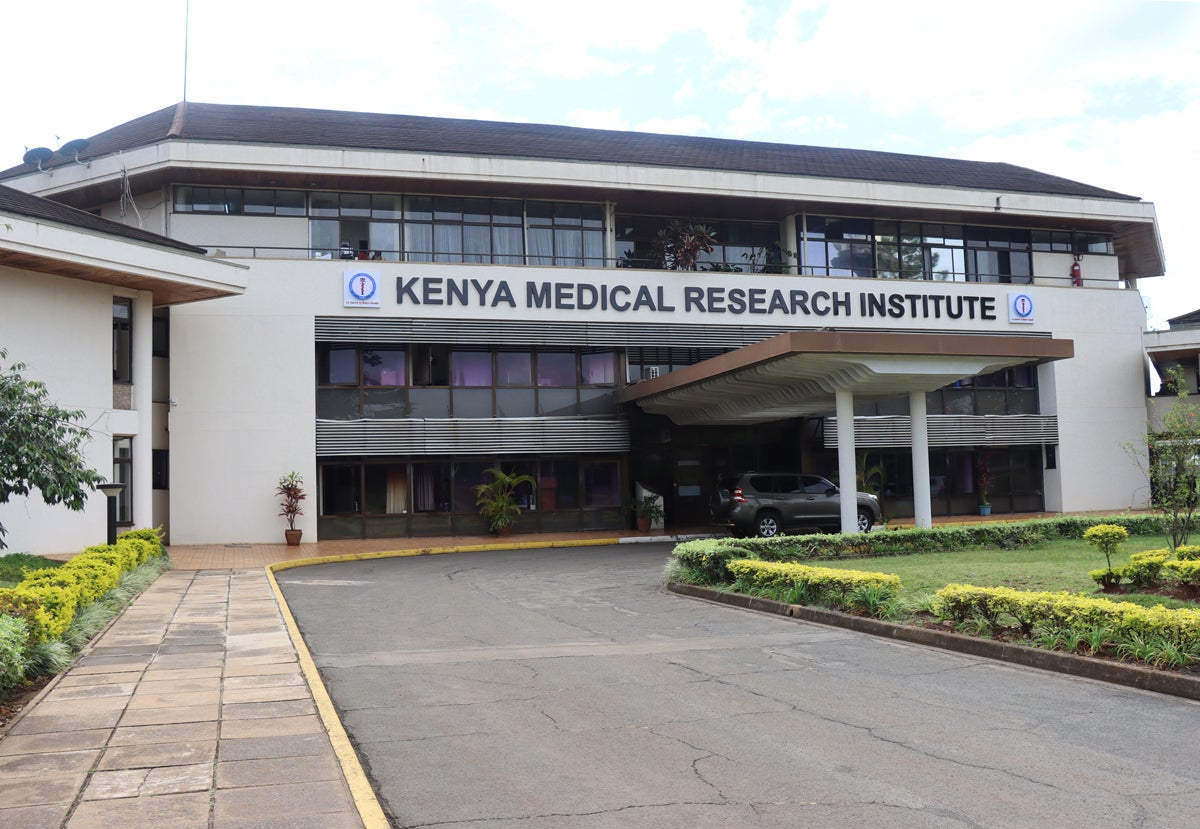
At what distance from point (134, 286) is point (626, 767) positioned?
1986 cm

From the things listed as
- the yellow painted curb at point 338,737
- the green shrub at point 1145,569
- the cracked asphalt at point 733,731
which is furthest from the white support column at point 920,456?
the yellow painted curb at point 338,737

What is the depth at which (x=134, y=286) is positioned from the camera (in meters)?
22.4

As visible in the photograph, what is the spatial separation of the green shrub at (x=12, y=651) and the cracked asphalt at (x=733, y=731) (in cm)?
238

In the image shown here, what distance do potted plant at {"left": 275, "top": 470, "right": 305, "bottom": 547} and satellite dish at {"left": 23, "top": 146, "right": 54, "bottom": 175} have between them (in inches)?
418

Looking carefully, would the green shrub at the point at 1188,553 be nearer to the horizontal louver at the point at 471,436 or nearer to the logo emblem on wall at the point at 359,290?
the horizontal louver at the point at 471,436

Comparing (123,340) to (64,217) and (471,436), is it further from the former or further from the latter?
(471,436)

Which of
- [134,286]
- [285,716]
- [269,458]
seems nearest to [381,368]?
[269,458]

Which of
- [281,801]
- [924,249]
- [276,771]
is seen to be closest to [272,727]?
[276,771]

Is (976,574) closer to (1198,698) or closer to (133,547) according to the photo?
(1198,698)

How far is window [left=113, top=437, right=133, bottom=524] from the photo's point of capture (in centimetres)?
2258

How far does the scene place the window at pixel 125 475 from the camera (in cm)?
2258

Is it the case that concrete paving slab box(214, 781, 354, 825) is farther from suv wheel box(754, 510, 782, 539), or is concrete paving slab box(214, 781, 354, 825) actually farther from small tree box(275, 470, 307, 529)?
small tree box(275, 470, 307, 529)

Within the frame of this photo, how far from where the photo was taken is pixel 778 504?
23953mm

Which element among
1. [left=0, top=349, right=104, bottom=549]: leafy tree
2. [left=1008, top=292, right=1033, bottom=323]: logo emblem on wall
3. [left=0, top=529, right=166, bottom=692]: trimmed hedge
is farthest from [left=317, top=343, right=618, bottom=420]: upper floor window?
[left=0, top=349, right=104, bottom=549]: leafy tree
